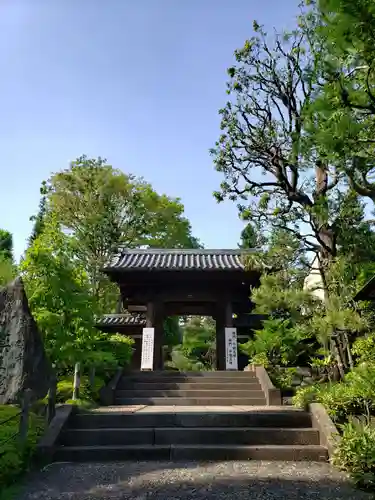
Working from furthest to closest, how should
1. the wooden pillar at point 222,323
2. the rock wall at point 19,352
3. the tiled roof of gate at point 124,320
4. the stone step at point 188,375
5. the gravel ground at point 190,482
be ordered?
1. the tiled roof of gate at point 124,320
2. the wooden pillar at point 222,323
3. the stone step at point 188,375
4. the rock wall at point 19,352
5. the gravel ground at point 190,482

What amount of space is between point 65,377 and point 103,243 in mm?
12163

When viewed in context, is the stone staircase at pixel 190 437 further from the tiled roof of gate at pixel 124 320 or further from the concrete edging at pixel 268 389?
the tiled roof of gate at pixel 124 320

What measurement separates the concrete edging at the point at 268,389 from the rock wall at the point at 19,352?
5.34 m

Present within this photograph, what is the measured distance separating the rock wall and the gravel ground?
3.73ft

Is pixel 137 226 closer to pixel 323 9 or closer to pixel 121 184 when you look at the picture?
pixel 121 184

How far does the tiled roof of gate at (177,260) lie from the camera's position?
13.9 metres

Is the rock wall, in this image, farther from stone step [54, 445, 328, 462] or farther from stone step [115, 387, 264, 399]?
stone step [115, 387, 264, 399]

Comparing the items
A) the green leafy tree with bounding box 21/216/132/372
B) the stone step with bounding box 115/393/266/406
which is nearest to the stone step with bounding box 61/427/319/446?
the green leafy tree with bounding box 21/216/132/372

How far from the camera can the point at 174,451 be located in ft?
18.5

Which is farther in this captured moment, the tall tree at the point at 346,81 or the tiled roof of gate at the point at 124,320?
the tiled roof of gate at the point at 124,320

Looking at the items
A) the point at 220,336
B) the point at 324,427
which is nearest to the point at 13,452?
the point at 324,427

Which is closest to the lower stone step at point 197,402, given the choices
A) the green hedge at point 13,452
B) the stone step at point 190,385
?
the stone step at point 190,385

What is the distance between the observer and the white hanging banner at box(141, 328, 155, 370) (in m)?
13.4

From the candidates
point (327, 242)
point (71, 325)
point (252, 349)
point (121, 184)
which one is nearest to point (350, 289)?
point (327, 242)
